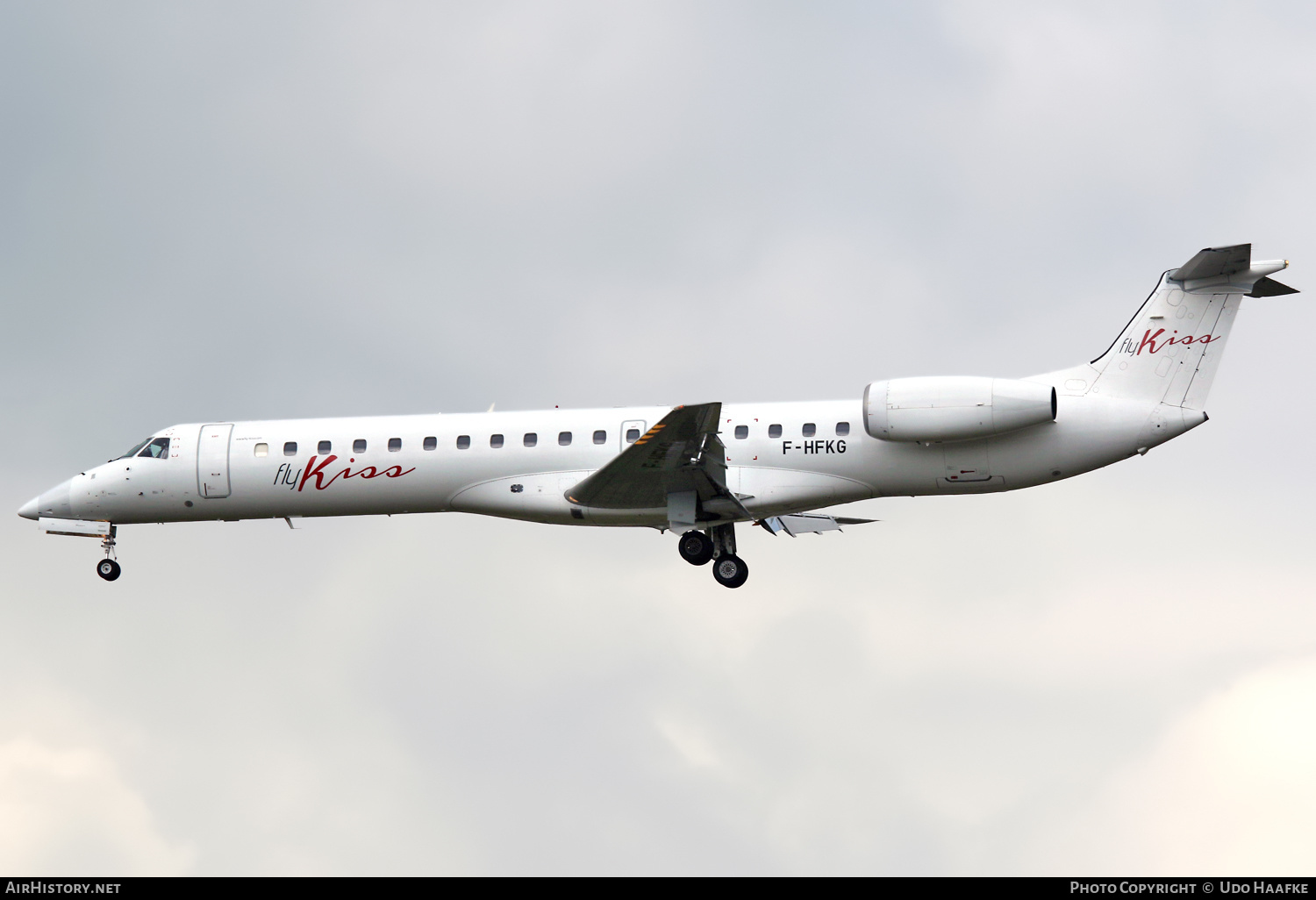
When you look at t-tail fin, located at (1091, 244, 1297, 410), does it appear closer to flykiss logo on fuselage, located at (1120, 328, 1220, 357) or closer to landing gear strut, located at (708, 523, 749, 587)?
flykiss logo on fuselage, located at (1120, 328, 1220, 357)

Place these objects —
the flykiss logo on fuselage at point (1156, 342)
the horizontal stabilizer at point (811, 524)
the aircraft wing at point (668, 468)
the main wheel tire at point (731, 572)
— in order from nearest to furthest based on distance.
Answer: the aircraft wing at point (668, 468) → the flykiss logo on fuselage at point (1156, 342) → the main wheel tire at point (731, 572) → the horizontal stabilizer at point (811, 524)

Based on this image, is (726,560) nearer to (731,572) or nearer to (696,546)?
(731,572)

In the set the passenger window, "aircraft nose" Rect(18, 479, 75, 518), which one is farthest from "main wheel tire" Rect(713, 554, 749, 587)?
"aircraft nose" Rect(18, 479, 75, 518)

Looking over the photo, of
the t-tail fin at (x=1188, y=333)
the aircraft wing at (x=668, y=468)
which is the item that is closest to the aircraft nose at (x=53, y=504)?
the aircraft wing at (x=668, y=468)

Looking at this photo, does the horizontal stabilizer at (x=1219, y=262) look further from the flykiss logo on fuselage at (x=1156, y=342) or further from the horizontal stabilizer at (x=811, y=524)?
the horizontal stabilizer at (x=811, y=524)

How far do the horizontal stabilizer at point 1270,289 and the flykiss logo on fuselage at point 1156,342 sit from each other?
96 centimetres

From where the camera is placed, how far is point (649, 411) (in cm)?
2719

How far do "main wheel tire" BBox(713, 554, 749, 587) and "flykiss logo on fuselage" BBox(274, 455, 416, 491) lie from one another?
18.7 ft

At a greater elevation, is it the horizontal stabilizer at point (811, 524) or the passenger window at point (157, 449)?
the passenger window at point (157, 449)

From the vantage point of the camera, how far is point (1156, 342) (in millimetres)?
25797

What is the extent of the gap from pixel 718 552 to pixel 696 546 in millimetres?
966

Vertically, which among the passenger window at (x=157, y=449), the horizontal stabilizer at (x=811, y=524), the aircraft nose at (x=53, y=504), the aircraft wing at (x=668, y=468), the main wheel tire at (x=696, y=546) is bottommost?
the main wheel tire at (x=696, y=546)

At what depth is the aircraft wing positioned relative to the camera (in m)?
24.2

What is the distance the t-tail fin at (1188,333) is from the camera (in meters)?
25.4
